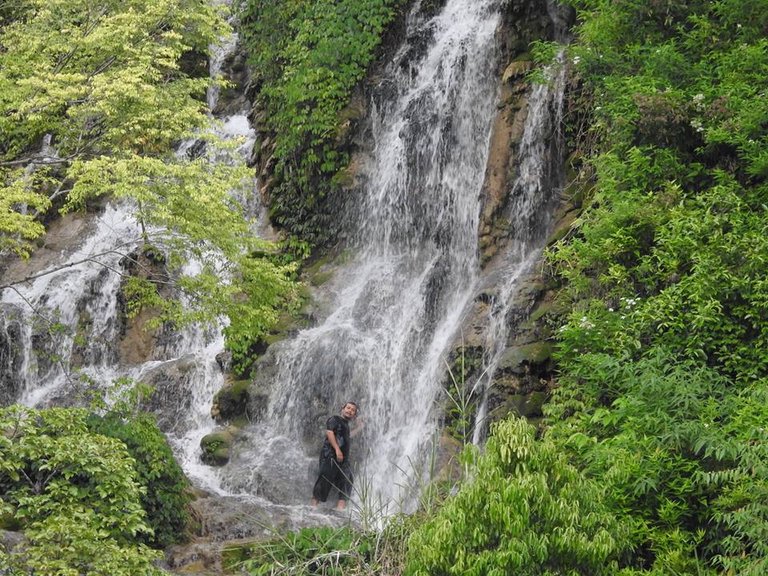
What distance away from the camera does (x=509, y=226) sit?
15336 millimetres

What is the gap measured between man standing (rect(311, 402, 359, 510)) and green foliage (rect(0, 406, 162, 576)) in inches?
161

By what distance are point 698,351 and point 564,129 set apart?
264 inches

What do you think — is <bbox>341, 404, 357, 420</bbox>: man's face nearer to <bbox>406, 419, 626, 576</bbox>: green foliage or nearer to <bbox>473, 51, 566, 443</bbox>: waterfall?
<bbox>473, 51, 566, 443</bbox>: waterfall

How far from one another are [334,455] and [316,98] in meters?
8.82

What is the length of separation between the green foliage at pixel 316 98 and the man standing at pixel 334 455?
20.1 feet

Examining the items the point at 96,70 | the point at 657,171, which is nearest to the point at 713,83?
the point at 657,171

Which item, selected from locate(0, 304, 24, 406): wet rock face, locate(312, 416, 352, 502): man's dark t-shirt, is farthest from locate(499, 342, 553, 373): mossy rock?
locate(0, 304, 24, 406): wet rock face

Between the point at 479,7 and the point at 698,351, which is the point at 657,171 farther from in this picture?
the point at 479,7

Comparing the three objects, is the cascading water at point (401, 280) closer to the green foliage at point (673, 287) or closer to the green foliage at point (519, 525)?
the green foliage at point (673, 287)

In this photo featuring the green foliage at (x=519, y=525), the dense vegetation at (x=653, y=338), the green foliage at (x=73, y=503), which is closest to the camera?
the green foliage at (x=519, y=525)

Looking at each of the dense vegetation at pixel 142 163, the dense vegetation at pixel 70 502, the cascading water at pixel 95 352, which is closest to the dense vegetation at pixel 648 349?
the dense vegetation at pixel 70 502

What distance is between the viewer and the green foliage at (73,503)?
289 inches

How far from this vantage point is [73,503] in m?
8.14

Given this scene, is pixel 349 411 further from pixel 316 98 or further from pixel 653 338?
pixel 316 98
